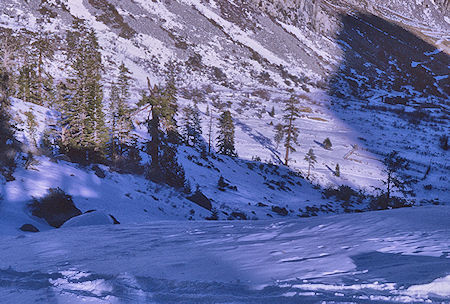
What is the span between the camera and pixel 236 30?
72188 mm

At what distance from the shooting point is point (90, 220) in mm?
6914

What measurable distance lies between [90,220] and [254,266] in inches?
213

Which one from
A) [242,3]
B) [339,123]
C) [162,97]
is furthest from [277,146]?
[242,3]

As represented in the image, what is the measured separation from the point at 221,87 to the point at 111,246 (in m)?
52.4

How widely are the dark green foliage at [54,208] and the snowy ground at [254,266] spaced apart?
326 cm

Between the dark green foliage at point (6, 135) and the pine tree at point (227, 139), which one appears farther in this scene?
the pine tree at point (227, 139)

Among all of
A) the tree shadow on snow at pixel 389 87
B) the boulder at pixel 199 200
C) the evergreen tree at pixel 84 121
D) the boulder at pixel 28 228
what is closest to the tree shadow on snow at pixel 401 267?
the boulder at pixel 28 228

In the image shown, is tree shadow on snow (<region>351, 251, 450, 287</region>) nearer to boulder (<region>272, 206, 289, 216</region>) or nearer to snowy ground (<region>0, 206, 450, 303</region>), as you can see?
snowy ground (<region>0, 206, 450, 303</region>)

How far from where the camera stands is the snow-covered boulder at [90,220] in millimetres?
6707

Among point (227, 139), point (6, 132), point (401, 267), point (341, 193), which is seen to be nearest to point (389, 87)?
point (227, 139)

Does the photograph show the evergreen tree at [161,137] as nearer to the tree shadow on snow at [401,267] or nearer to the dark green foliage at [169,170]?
the dark green foliage at [169,170]

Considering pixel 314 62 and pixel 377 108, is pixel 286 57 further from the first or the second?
pixel 377 108

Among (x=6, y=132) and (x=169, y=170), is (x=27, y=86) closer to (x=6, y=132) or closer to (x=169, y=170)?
(x=169, y=170)

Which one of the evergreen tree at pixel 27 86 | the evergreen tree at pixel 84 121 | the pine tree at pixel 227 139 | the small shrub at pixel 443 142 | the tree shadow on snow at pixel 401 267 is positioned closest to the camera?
the tree shadow on snow at pixel 401 267
